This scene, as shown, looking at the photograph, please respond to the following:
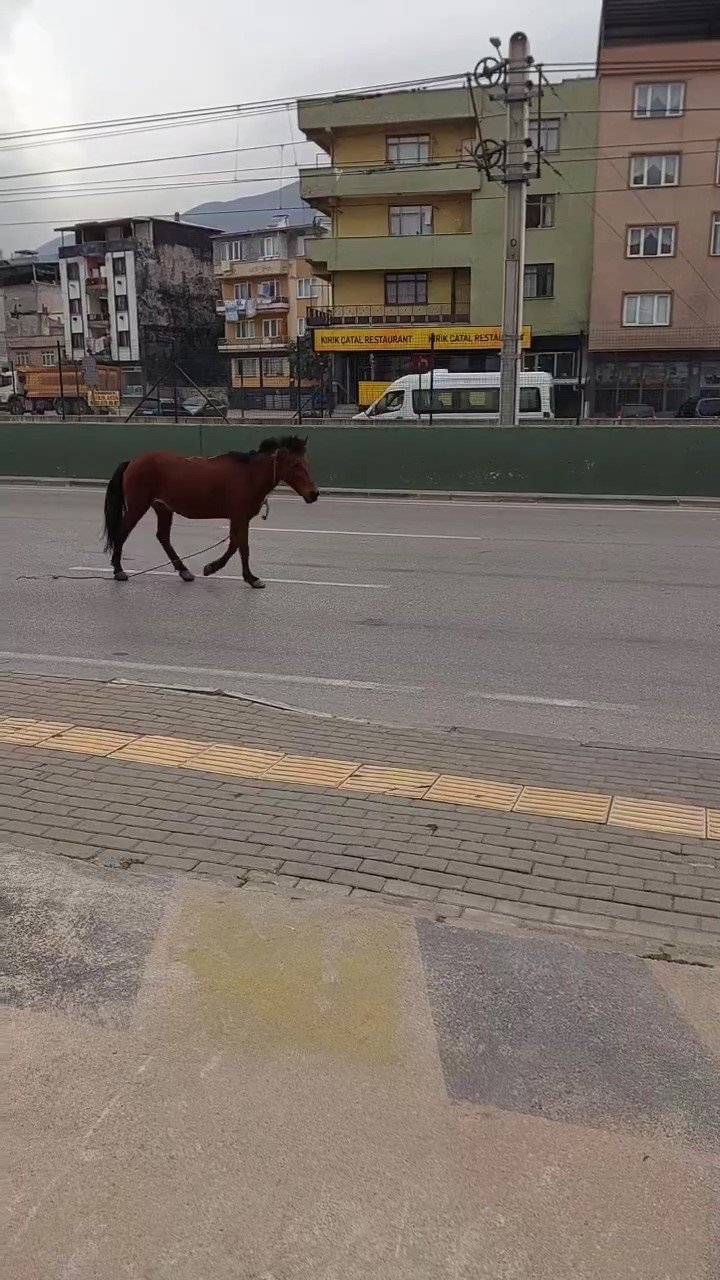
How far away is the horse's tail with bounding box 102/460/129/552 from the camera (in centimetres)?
1052

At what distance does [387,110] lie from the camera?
44.5m

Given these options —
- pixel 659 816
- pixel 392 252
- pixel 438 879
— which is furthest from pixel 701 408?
pixel 438 879

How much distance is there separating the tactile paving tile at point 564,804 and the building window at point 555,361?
41609 mm

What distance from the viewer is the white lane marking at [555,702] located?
6.41m

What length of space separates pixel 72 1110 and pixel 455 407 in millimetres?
29527

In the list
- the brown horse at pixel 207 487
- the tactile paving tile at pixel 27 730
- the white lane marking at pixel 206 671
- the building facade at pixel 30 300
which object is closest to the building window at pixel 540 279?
the brown horse at pixel 207 487

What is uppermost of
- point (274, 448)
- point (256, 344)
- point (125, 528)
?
point (256, 344)

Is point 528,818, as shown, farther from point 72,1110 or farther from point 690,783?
point 72,1110

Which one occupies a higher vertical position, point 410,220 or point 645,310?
point 410,220

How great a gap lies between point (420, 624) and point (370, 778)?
159 inches

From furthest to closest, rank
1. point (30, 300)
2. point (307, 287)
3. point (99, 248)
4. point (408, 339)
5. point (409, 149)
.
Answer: point (30, 300) → point (99, 248) → point (307, 287) → point (409, 149) → point (408, 339)

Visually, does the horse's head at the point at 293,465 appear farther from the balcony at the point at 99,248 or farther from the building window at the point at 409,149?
the balcony at the point at 99,248

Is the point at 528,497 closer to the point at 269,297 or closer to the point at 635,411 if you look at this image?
the point at 635,411

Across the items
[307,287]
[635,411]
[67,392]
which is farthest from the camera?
[307,287]
